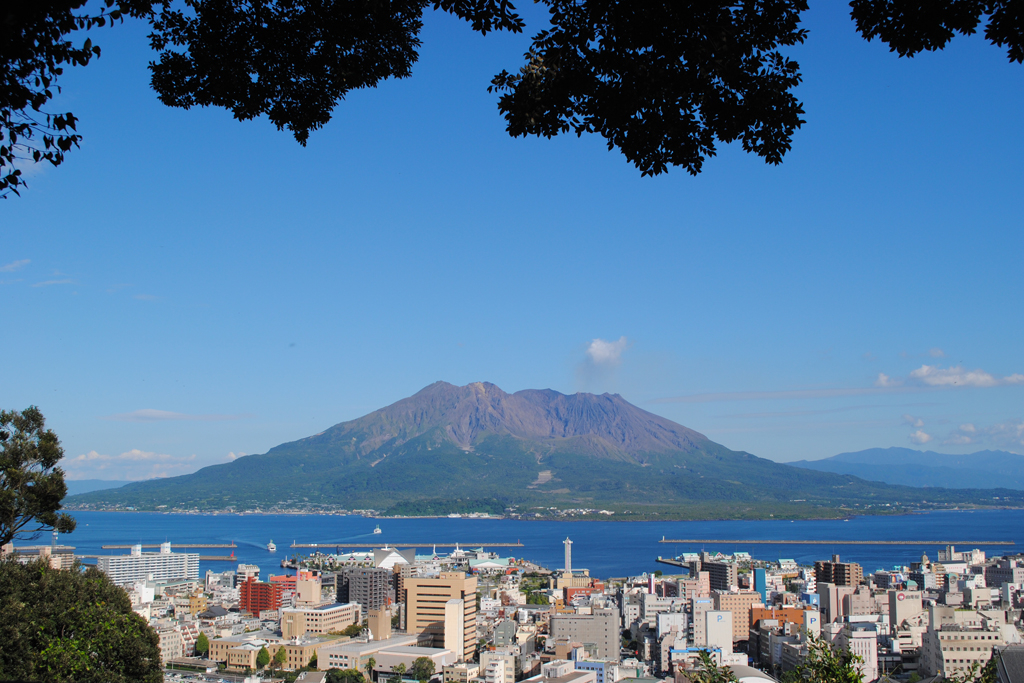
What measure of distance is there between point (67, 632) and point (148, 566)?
84.3 feet

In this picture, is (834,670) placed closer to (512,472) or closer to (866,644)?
(866,644)

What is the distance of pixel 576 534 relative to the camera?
157 ft

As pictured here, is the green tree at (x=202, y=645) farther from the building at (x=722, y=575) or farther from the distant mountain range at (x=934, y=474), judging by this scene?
the distant mountain range at (x=934, y=474)

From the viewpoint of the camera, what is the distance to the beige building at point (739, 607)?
1553cm

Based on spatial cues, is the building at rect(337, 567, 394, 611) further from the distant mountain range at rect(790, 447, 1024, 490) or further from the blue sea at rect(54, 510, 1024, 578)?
the distant mountain range at rect(790, 447, 1024, 490)

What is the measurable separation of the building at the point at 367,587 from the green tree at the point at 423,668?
7.45 m

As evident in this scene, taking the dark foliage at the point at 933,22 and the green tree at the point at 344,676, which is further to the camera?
the green tree at the point at 344,676

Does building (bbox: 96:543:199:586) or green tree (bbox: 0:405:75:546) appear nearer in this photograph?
green tree (bbox: 0:405:75:546)

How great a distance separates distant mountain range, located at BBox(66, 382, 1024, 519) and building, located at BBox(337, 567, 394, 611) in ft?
128

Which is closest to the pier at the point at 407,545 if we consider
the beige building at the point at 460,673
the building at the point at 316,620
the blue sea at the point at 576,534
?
the blue sea at the point at 576,534

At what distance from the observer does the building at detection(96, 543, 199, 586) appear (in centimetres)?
2538

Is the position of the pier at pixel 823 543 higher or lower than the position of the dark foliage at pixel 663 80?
lower

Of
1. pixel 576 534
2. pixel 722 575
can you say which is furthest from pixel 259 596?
pixel 576 534

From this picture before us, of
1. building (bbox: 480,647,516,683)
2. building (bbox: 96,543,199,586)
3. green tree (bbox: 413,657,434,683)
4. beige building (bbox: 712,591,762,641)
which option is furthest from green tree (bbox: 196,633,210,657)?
building (bbox: 96,543,199,586)
